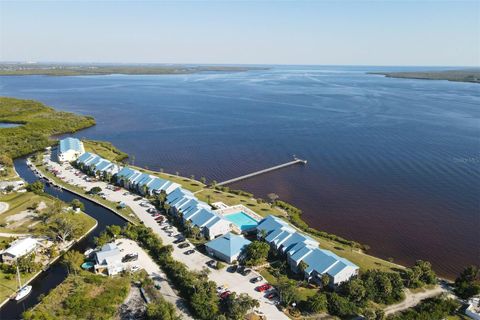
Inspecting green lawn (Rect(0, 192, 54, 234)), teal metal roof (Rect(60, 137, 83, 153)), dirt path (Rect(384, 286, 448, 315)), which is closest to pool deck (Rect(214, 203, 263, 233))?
dirt path (Rect(384, 286, 448, 315))

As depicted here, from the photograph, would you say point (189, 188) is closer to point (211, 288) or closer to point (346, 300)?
point (211, 288)

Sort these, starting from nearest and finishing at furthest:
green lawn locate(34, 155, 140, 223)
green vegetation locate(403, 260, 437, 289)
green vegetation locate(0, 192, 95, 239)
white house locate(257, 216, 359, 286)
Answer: green vegetation locate(403, 260, 437, 289), white house locate(257, 216, 359, 286), green vegetation locate(0, 192, 95, 239), green lawn locate(34, 155, 140, 223)

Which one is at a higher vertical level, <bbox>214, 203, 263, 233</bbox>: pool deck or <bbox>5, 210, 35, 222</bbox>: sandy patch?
<bbox>214, 203, 263, 233</bbox>: pool deck

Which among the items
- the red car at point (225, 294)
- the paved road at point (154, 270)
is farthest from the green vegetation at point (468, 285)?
→ the paved road at point (154, 270)

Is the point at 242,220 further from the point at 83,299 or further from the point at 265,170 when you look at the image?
the point at 265,170

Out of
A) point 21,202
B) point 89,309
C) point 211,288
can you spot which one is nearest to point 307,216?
point 211,288

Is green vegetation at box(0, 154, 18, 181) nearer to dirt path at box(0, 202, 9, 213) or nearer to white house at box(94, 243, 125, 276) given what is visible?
dirt path at box(0, 202, 9, 213)
